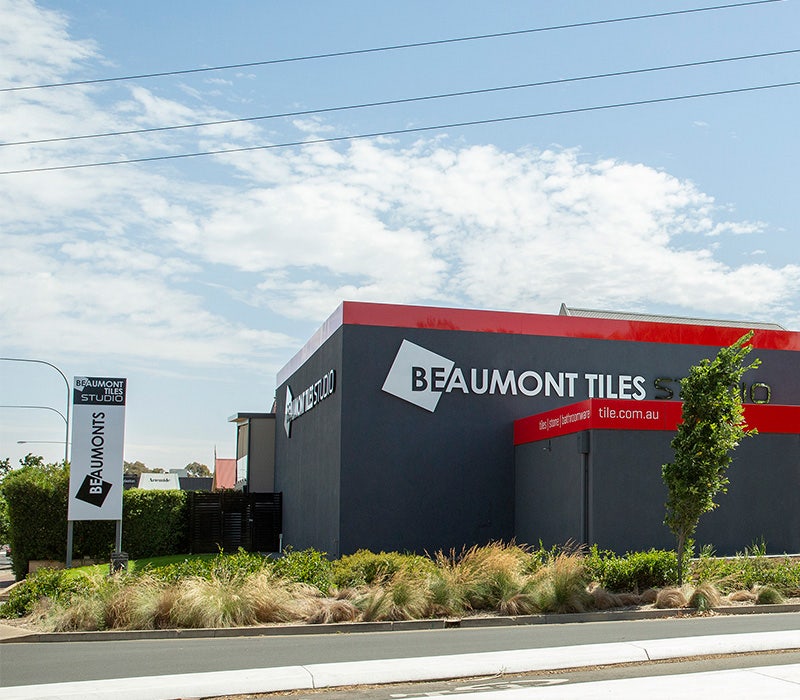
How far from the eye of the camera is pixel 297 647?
12.1m

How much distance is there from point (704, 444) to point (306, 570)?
24.8 ft

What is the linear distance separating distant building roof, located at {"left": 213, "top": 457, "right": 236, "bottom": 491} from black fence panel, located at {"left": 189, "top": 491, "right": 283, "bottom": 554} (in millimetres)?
31058

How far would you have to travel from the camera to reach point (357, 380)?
23969 millimetres

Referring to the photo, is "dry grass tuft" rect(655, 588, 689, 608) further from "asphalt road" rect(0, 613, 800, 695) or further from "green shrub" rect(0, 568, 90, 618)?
"green shrub" rect(0, 568, 90, 618)

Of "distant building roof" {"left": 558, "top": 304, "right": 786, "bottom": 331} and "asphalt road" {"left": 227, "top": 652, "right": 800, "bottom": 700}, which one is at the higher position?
"distant building roof" {"left": 558, "top": 304, "right": 786, "bottom": 331}

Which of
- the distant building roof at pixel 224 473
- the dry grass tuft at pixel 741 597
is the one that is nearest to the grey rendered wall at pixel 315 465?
the dry grass tuft at pixel 741 597

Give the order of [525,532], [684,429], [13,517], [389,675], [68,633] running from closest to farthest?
[389,675] → [68,633] → [684,429] → [525,532] → [13,517]

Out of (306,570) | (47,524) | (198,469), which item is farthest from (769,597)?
(198,469)

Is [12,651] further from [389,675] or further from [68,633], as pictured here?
[389,675]

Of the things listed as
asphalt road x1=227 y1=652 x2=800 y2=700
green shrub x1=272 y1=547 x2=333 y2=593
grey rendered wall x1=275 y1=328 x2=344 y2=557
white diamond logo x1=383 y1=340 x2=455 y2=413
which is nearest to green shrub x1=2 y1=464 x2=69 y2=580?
grey rendered wall x1=275 y1=328 x2=344 y2=557

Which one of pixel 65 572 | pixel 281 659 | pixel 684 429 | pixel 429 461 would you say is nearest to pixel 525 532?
pixel 429 461

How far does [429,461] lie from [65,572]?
10.3m

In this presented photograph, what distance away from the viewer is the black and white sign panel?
67.8 feet

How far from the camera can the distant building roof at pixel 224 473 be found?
66.8 m
